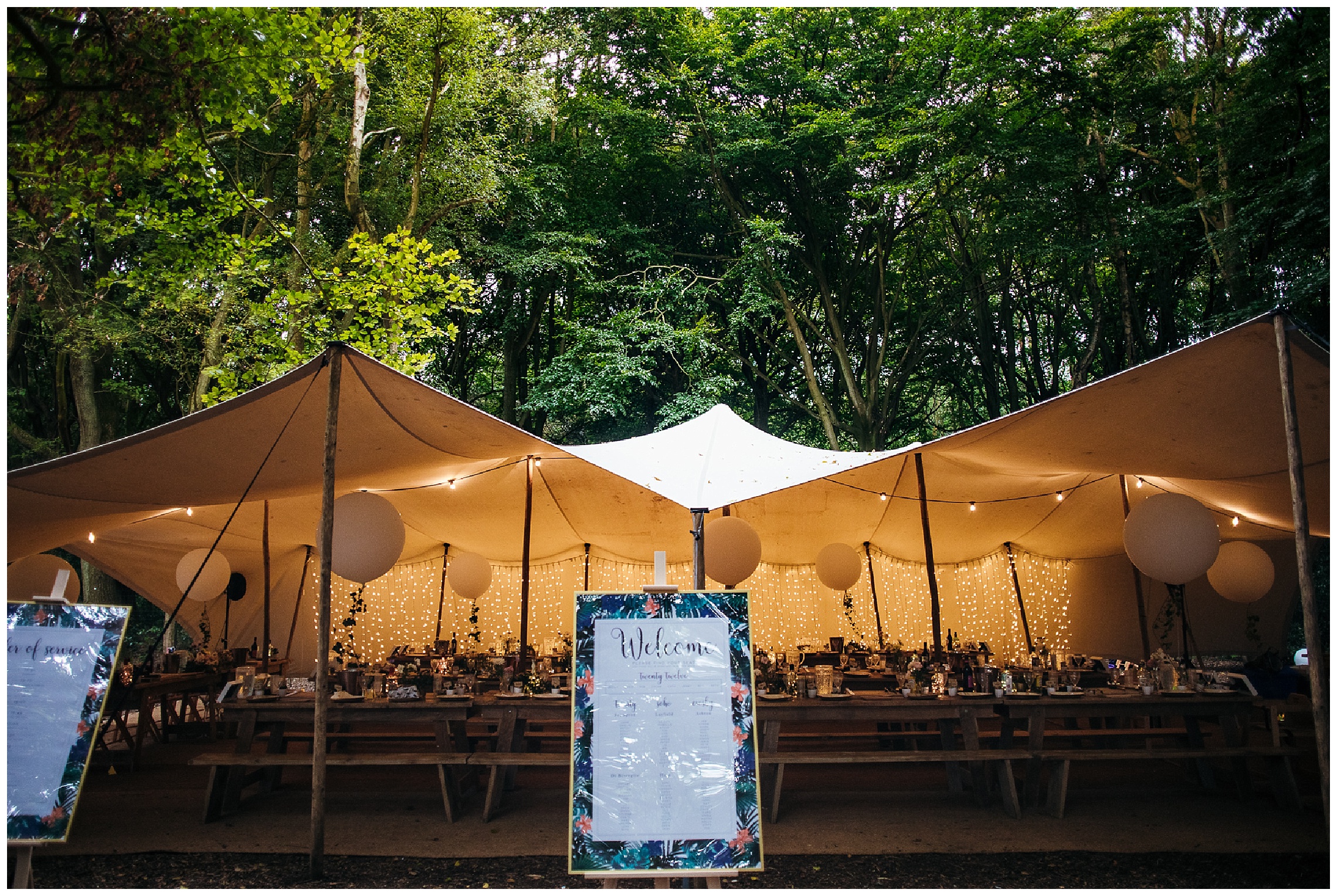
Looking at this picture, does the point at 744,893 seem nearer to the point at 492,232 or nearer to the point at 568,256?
the point at 568,256

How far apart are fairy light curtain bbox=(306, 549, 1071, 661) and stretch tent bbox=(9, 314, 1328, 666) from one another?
0.90 meters

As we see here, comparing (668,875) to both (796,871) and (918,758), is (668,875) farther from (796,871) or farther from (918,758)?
(918,758)

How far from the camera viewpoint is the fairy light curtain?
35.1 ft

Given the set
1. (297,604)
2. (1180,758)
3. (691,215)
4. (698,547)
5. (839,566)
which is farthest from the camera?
(691,215)

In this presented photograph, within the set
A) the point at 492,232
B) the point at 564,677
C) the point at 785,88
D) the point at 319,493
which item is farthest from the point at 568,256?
the point at 564,677

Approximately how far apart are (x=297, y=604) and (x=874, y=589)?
7.54 m

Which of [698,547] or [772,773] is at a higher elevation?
[698,547]

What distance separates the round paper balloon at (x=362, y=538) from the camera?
223 inches

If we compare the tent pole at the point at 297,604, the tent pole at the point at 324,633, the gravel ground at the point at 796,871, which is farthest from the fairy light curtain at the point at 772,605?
the tent pole at the point at 324,633

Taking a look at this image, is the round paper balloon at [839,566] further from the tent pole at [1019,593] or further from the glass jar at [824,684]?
the glass jar at [824,684]

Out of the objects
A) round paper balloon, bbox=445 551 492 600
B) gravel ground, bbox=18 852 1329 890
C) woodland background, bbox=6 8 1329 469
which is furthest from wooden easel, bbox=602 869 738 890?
woodland background, bbox=6 8 1329 469

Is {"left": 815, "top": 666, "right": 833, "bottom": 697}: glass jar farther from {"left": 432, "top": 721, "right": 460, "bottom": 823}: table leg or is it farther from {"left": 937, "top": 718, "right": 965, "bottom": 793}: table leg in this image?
{"left": 432, "top": 721, "right": 460, "bottom": 823}: table leg

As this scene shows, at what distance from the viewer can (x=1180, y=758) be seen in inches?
199

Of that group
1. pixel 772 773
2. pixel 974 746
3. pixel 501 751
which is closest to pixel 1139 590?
pixel 974 746
